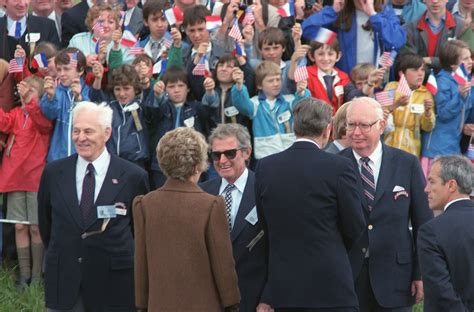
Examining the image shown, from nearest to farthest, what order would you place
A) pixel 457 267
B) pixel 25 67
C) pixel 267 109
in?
pixel 457 267 < pixel 267 109 < pixel 25 67

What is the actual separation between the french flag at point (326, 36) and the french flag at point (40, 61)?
2.79 metres

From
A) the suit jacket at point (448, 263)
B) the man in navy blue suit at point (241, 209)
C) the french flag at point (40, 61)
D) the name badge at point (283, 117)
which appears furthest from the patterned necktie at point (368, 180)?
the french flag at point (40, 61)

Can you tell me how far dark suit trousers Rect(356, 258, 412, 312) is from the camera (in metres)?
7.40

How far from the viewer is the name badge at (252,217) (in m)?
7.27

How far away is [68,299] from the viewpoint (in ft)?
24.7

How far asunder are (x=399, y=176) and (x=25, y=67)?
5.06m

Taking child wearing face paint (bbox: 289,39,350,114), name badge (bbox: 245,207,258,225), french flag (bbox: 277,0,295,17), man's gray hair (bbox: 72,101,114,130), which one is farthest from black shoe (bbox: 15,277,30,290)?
french flag (bbox: 277,0,295,17)

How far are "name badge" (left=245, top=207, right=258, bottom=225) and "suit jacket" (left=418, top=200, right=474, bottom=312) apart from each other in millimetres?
1231

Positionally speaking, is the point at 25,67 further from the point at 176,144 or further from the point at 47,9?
the point at 176,144

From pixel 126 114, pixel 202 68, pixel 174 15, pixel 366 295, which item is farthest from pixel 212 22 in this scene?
pixel 366 295

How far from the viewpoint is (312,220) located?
21.9ft

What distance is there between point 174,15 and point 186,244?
5.38 metres

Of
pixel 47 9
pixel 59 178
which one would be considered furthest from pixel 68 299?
pixel 47 9

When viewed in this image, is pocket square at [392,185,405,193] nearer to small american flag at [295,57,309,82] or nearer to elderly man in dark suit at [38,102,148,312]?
elderly man in dark suit at [38,102,148,312]
